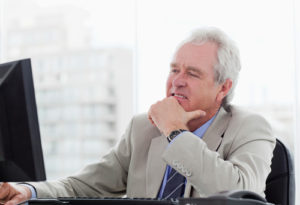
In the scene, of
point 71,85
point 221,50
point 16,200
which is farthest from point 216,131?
point 71,85

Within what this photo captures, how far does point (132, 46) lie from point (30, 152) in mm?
1981

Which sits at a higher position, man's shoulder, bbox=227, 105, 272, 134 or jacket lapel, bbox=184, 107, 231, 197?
man's shoulder, bbox=227, 105, 272, 134

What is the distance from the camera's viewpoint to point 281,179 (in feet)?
4.66

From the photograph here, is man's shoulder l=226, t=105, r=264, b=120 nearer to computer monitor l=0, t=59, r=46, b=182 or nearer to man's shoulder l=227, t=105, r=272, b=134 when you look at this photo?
man's shoulder l=227, t=105, r=272, b=134

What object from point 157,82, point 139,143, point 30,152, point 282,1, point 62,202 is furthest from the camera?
point 157,82

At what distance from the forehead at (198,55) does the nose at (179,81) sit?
5 centimetres

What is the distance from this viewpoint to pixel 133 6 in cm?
300

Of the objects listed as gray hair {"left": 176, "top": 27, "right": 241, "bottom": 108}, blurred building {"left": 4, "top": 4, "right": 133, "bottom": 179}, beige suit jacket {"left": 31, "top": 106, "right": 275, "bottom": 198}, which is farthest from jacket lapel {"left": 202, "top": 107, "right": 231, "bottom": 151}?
blurred building {"left": 4, "top": 4, "right": 133, "bottom": 179}

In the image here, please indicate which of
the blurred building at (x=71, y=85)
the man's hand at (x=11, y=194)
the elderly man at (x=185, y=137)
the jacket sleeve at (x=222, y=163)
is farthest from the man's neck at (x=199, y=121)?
the blurred building at (x=71, y=85)

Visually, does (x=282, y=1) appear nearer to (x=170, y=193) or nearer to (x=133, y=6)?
(x=133, y=6)

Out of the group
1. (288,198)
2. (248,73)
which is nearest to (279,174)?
(288,198)

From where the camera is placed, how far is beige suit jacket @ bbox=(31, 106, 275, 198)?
1.27 metres

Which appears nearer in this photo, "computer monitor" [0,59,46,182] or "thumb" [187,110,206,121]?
"computer monitor" [0,59,46,182]

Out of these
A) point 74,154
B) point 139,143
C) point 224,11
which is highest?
point 224,11
